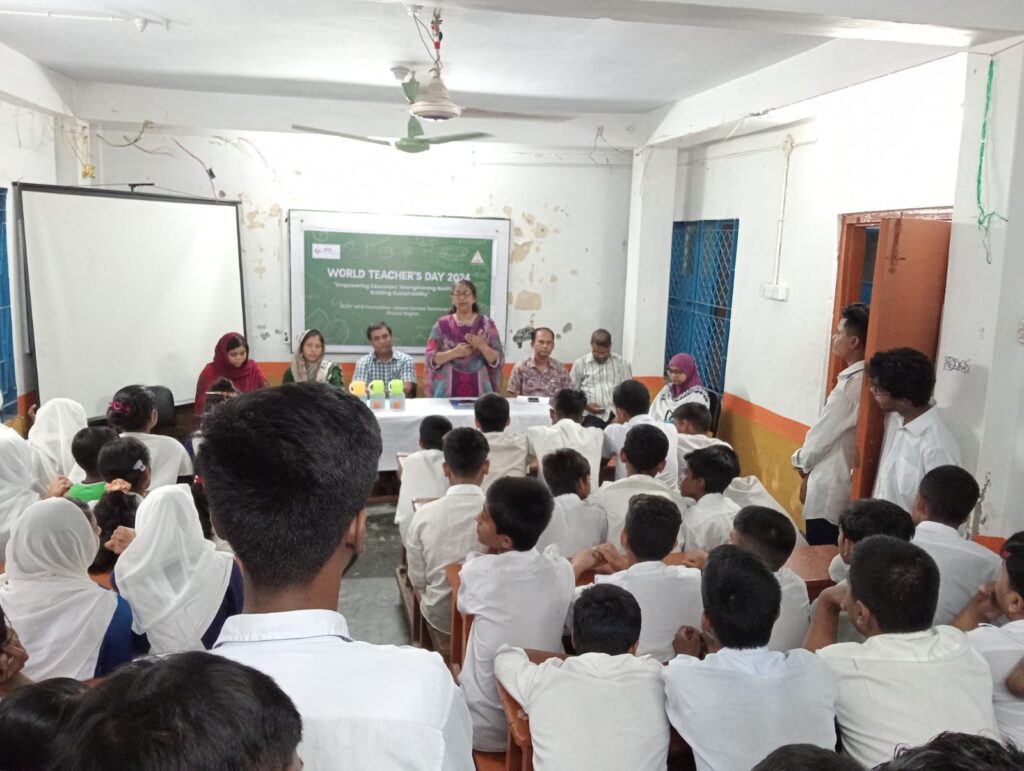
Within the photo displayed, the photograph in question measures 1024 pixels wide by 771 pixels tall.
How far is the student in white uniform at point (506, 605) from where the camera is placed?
7.50 ft

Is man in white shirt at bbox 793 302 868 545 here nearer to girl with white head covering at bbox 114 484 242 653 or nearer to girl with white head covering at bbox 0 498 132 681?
girl with white head covering at bbox 114 484 242 653

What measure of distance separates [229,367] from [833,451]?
4035 mm

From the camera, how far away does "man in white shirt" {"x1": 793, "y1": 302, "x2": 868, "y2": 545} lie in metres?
3.49

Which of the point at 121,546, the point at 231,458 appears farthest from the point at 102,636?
the point at 231,458

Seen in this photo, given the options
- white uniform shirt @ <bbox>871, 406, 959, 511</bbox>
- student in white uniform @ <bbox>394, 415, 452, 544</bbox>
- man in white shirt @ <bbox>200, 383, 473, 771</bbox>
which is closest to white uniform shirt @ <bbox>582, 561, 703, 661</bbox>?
white uniform shirt @ <bbox>871, 406, 959, 511</bbox>

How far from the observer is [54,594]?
220cm

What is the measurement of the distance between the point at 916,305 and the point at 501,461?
6.60 ft

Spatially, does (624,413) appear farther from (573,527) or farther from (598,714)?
(598,714)

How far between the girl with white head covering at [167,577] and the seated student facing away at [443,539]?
0.79 m

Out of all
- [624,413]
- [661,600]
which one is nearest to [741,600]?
[661,600]

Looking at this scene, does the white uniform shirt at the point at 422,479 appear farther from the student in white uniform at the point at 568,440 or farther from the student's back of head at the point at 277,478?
the student's back of head at the point at 277,478

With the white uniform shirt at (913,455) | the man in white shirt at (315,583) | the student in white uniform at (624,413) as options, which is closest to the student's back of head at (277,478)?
the man in white shirt at (315,583)

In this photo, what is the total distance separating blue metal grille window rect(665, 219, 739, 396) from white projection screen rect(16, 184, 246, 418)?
379 centimetres

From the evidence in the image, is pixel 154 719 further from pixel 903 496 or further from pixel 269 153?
pixel 269 153
